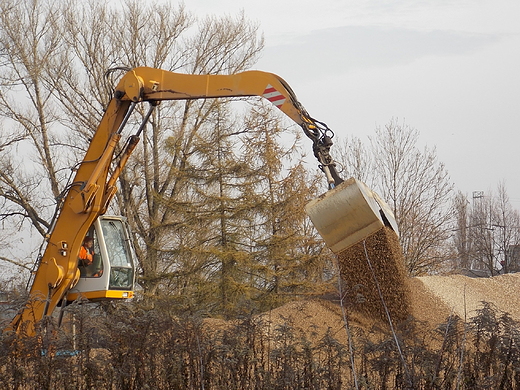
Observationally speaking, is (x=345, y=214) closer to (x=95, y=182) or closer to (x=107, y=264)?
(x=95, y=182)

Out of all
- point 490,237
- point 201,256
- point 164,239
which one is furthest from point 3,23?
point 490,237

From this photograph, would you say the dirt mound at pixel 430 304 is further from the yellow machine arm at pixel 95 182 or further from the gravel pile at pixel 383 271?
the yellow machine arm at pixel 95 182

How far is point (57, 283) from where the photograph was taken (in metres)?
9.78

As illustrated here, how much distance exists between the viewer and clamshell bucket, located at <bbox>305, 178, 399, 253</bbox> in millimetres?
6859

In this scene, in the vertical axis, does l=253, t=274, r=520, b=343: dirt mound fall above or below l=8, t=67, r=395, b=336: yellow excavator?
below

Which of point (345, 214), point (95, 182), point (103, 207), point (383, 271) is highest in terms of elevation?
point (95, 182)

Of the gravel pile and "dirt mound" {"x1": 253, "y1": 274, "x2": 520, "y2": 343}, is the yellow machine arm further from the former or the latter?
the gravel pile

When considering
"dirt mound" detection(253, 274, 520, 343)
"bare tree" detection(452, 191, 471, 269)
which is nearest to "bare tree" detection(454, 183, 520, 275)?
"bare tree" detection(452, 191, 471, 269)

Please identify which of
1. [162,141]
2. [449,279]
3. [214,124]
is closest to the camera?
[449,279]

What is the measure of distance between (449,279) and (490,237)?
20.2 meters

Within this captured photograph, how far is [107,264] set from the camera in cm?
1049

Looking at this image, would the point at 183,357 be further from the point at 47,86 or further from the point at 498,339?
the point at 47,86

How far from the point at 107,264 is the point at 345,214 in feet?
16.1

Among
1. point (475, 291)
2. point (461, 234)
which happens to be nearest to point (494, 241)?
point (461, 234)
